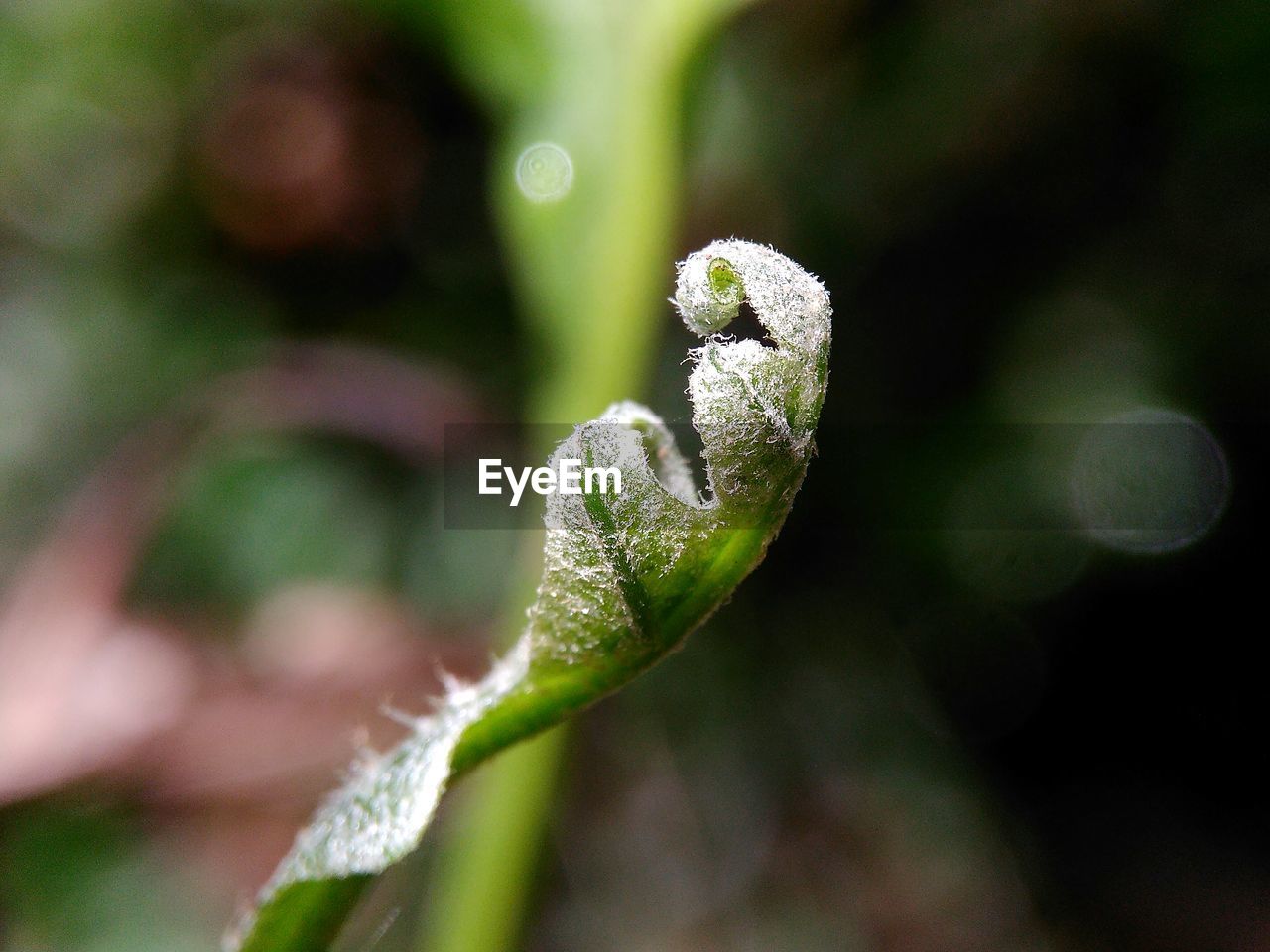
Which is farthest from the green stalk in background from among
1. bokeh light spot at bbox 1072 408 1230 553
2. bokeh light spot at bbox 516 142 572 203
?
bokeh light spot at bbox 1072 408 1230 553

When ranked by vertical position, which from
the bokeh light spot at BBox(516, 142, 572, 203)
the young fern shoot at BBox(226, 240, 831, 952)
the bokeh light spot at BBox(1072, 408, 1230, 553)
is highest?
the bokeh light spot at BBox(516, 142, 572, 203)

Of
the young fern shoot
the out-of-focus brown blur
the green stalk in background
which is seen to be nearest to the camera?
the young fern shoot

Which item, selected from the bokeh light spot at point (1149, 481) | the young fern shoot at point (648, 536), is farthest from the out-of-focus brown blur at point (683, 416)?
the young fern shoot at point (648, 536)

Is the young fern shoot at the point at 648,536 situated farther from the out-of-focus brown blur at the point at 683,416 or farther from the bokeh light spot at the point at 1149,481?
the bokeh light spot at the point at 1149,481

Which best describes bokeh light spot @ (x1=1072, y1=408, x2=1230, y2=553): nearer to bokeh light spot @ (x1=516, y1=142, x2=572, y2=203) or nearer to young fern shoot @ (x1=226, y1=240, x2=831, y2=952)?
bokeh light spot @ (x1=516, y1=142, x2=572, y2=203)

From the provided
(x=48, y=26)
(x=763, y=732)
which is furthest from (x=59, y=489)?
(x=763, y=732)

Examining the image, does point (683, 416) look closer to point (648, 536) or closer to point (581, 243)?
point (581, 243)
